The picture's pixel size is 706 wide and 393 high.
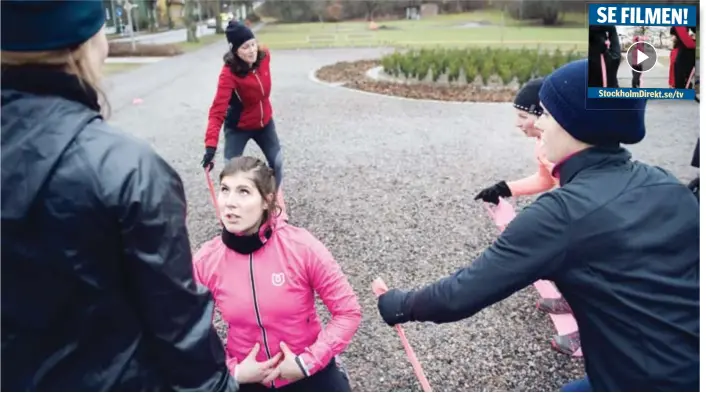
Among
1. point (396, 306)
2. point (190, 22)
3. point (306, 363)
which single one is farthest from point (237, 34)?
point (396, 306)

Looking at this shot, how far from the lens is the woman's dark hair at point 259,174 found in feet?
6.11

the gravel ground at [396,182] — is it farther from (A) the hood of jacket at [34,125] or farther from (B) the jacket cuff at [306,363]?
(B) the jacket cuff at [306,363]

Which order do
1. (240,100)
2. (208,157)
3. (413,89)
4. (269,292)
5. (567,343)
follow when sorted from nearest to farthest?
(269,292)
(567,343)
(208,157)
(240,100)
(413,89)

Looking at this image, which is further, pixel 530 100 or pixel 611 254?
pixel 530 100

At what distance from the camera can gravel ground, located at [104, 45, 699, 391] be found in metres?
2.62

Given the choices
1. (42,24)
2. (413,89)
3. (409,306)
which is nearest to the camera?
(42,24)

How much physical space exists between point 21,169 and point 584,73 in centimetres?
100

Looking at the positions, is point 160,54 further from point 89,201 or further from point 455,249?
point 89,201

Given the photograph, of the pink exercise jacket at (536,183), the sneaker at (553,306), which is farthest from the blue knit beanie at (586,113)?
the sneaker at (553,306)

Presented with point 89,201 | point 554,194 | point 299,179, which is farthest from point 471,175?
point 89,201

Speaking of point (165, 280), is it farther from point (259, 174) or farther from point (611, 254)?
point (259, 174)

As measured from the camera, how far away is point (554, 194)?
1299 mm

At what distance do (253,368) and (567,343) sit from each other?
1325 millimetres

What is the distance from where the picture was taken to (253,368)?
1794 millimetres
